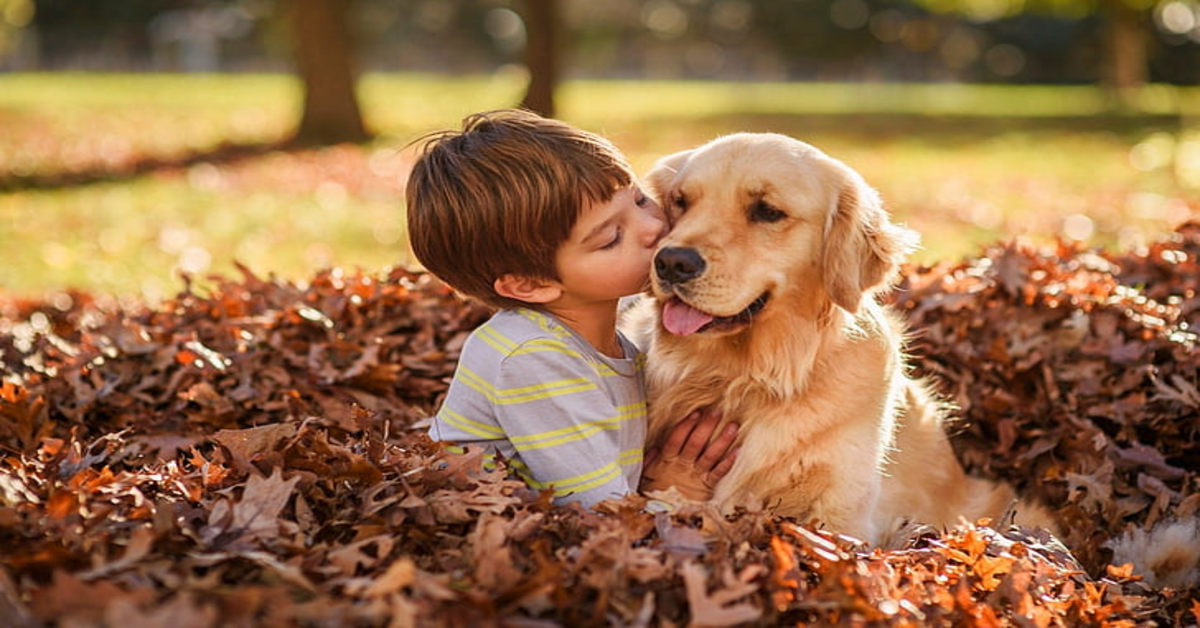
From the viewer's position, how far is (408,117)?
81.0 feet

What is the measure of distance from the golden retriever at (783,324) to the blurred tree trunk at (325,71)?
1597 cm

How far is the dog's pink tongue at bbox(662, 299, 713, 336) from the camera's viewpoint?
11.1 feet

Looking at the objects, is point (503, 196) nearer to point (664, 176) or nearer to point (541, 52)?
point (664, 176)

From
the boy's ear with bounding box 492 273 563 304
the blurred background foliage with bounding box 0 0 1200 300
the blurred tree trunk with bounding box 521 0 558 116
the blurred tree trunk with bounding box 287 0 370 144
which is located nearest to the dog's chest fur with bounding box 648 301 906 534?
the boy's ear with bounding box 492 273 563 304

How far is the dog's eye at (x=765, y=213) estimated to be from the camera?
3.47m

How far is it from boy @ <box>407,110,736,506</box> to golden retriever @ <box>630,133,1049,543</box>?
0.20 m

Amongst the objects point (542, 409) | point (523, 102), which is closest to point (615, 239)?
point (542, 409)

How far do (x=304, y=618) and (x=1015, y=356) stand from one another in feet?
11.6

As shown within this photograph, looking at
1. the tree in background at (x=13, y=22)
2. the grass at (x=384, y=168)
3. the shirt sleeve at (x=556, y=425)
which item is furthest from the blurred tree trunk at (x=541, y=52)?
the tree in background at (x=13, y=22)

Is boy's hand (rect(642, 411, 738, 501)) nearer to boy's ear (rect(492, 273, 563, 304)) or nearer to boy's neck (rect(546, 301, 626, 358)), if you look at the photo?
boy's neck (rect(546, 301, 626, 358))

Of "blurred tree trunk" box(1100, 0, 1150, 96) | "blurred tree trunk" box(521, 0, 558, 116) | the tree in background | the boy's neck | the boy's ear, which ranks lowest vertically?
the tree in background

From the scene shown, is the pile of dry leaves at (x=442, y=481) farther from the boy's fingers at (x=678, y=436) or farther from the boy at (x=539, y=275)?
the boy's fingers at (x=678, y=436)

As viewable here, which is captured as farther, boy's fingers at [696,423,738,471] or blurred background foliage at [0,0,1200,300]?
blurred background foliage at [0,0,1200,300]

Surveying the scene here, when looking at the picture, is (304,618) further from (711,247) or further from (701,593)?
(711,247)
